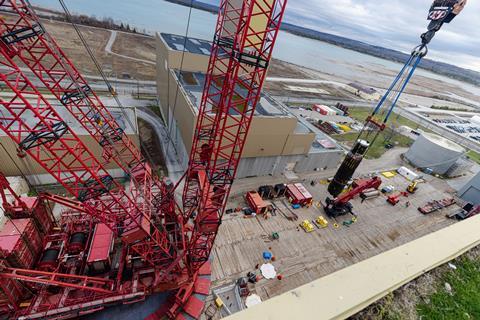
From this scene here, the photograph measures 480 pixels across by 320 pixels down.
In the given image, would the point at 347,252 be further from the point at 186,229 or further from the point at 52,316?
the point at 52,316

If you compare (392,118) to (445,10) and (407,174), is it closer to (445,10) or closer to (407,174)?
(407,174)

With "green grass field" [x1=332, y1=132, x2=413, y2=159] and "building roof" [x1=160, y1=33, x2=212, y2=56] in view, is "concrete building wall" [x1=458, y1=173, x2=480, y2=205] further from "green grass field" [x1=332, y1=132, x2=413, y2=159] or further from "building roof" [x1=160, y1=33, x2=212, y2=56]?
"building roof" [x1=160, y1=33, x2=212, y2=56]

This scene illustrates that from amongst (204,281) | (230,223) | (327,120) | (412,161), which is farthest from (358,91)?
(204,281)

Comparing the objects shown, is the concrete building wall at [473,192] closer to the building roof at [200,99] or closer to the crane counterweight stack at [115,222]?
the building roof at [200,99]

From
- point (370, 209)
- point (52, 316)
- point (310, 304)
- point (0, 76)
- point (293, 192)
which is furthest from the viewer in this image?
point (370, 209)

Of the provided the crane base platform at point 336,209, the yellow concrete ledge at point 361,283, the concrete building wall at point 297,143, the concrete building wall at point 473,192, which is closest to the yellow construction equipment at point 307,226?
the crane base platform at point 336,209
